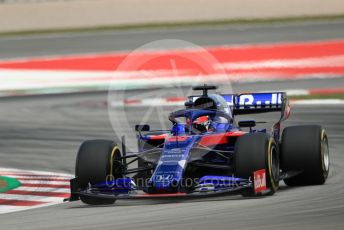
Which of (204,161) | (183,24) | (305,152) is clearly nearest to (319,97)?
(305,152)

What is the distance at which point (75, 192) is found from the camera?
11.5m

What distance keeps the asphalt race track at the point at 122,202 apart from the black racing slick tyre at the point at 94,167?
0.84 feet

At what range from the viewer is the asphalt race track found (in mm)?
9625

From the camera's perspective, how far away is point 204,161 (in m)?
11.9

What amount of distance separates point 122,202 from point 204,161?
110 cm

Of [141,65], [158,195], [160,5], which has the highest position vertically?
[160,5]

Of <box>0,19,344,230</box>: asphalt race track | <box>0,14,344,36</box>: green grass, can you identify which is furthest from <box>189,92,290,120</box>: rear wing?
<box>0,14,344,36</box>: green grass

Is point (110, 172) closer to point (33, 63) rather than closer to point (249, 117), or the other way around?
point (249, 117)

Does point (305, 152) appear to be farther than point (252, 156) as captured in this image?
Yes

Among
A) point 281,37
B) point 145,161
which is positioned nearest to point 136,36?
point 281,37

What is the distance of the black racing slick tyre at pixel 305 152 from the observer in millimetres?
12117

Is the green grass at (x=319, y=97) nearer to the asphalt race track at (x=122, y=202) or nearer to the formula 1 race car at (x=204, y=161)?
the asphalt race track at (x=122, y=202)

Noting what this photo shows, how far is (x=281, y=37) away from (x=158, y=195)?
2204 centimetres

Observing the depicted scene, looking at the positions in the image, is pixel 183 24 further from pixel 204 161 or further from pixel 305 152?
pixel 204 161
